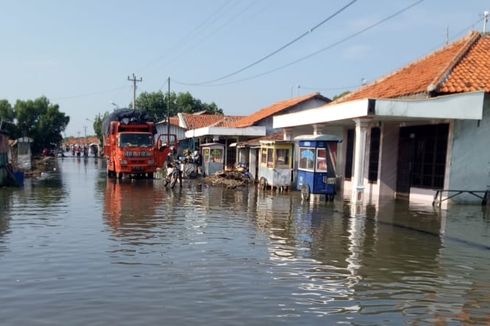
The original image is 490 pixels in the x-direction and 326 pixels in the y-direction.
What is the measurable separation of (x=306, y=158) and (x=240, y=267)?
11176 mm

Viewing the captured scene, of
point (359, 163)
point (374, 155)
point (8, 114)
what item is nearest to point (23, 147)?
point (8, 114)

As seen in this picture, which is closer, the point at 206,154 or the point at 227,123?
the point at 206,154

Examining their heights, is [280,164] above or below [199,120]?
below

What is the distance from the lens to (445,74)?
1794 centimetres

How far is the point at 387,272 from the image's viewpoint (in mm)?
7949

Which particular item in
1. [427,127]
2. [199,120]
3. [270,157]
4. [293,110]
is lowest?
[270,157]

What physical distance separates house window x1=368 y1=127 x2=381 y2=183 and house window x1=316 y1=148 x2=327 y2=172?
4631 millimetres

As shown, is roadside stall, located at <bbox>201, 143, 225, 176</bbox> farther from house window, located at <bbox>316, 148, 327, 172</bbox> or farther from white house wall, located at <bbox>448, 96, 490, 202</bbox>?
white house wall, located at <bbox>448, 96, 490, 202</bbox>

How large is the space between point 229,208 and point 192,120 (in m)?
36.1

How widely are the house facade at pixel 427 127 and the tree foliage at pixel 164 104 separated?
55204mm

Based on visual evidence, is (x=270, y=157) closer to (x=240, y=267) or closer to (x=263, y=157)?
(x=263, y=157)

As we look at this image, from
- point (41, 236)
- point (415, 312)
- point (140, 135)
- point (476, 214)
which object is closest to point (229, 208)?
point (41, 236)

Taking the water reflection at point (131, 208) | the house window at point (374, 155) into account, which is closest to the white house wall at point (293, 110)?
the house window at point (374, 155)

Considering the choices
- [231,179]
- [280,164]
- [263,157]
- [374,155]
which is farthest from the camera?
[231,179]
